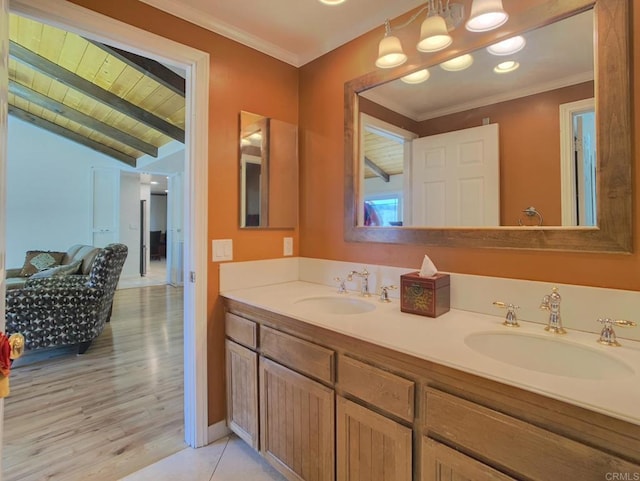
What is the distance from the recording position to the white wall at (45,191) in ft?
19.7

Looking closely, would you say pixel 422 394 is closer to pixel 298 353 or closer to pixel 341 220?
pixel 298 353

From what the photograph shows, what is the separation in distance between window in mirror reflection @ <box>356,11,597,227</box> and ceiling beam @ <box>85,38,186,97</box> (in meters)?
2.18

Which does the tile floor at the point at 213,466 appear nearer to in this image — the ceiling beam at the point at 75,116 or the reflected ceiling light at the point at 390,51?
the reflected ceiling light at the point at 390,51

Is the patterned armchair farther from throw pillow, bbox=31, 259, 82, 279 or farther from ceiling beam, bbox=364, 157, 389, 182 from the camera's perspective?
ceiling beam, bbox=364, 157, 389, 182

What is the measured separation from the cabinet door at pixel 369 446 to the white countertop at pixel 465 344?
0.91 feet

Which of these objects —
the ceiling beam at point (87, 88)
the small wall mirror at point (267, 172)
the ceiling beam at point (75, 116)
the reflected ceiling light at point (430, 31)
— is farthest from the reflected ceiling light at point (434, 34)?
the ceiling beam at point (75, 116)

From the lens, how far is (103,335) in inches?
148

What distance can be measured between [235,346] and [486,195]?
1487mm

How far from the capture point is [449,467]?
96cm

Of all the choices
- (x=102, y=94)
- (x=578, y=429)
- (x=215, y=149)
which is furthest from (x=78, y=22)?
(x=102, y=94)

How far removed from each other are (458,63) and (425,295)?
3.59 feet

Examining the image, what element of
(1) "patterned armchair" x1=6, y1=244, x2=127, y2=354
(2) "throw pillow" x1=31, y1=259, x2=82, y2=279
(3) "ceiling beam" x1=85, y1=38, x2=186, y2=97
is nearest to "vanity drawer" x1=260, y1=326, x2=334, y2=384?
(1) "patterned armchair" x1=6, y1=244, x2=127, y2=354

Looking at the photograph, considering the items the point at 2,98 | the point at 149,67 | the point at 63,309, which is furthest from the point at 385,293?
the point at 63,309

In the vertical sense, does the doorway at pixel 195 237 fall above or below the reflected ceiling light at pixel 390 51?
below
